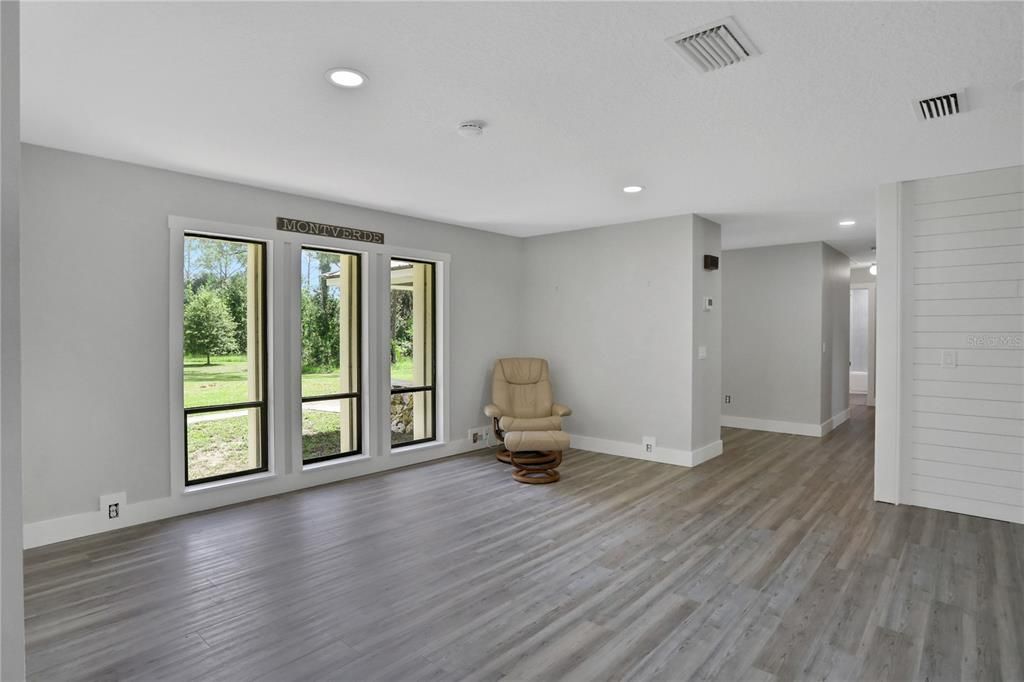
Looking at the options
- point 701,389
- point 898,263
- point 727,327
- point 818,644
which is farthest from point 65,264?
point 727,327

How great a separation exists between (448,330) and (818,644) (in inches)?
172

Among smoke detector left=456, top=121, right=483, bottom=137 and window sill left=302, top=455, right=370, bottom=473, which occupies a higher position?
smoke detector left=456, top=121, right=483, bottom=137

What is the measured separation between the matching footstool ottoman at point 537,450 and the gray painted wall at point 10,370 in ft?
13.5

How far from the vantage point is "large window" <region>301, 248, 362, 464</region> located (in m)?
4.84

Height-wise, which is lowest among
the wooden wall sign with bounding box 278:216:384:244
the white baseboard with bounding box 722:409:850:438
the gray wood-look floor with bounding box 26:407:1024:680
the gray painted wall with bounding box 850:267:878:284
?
the gray wood-look floor with bounding box 26:407:1024:680

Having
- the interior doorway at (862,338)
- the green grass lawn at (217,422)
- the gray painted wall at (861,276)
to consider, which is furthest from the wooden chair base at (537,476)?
the gray painted wall at (861,276)

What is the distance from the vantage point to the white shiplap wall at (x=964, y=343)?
3.81m

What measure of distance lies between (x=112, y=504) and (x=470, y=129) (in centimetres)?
350

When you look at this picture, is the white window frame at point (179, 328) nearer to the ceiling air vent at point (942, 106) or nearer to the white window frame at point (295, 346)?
the white window frame at point (295, 346)

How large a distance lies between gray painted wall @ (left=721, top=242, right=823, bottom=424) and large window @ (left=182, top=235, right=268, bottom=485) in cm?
622

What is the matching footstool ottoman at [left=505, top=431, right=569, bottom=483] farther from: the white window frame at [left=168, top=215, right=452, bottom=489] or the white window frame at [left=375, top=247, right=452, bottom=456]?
the white window frame at [left=168, top=215, right=452, bottom=489]
